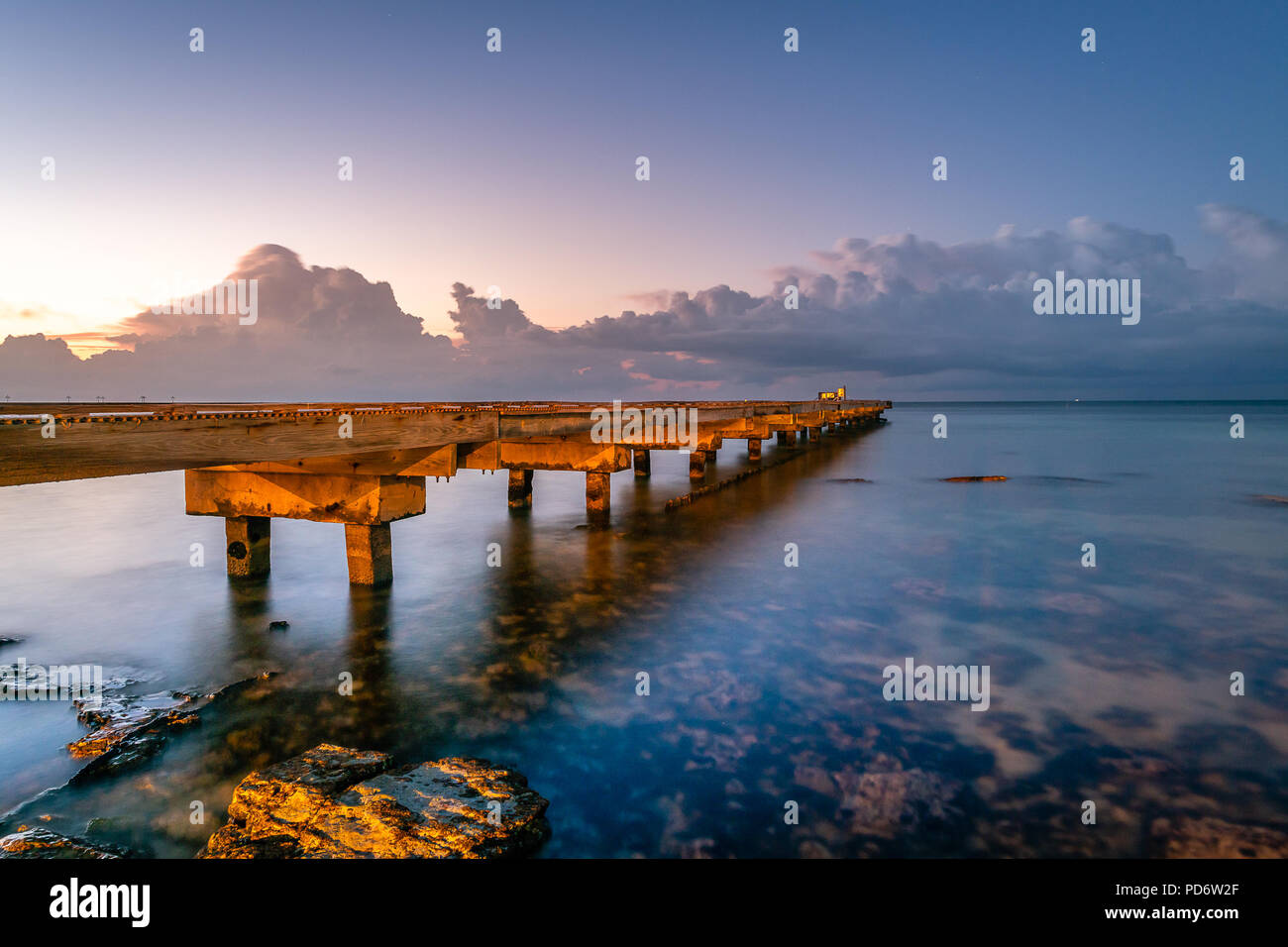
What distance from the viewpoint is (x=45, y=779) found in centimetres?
860

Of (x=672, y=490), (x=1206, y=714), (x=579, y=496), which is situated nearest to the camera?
(x=1206, y=714)

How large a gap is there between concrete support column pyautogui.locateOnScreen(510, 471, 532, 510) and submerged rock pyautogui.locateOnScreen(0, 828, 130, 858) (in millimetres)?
25287

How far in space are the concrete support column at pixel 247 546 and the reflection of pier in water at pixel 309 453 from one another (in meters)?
0.04

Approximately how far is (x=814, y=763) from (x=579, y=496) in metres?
29.4

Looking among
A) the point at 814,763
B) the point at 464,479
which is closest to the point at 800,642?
the point at 814,763

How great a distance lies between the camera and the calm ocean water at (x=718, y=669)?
819 centimetres

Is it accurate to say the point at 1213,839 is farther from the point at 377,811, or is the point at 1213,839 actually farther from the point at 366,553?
the point at 366,553

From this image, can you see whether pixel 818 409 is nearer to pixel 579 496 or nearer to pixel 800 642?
pixel 579 496

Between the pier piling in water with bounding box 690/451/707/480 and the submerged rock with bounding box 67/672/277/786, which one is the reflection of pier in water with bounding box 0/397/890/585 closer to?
the submerged rock with bounding box 67/672/277/786

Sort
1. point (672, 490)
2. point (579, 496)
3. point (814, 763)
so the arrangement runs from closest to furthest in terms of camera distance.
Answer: point (814, 763), point (579, 496), point (672, 490)

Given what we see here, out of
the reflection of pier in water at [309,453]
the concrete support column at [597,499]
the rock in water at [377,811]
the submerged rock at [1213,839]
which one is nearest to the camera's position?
the rock in water at [377,811]

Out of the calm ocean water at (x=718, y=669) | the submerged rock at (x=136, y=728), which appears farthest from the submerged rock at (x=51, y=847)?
the submerged rock at (x=136, y=728)

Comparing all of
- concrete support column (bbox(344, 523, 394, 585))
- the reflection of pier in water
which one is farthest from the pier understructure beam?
concrete support column (bbox(344, 523, 394, 585))

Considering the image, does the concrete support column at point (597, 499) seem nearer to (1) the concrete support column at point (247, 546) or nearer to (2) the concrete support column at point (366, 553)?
(2) the concrete support column at point (366, 553)
